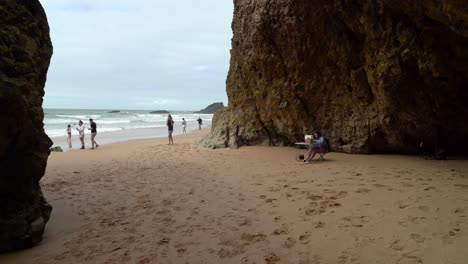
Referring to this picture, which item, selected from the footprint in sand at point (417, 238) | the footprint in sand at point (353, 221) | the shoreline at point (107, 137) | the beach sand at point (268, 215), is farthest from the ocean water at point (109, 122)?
the footprint in sand at point (417, 238)

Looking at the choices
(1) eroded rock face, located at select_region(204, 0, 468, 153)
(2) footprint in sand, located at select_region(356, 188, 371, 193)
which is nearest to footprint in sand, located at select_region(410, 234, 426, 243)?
(2) footprint in sand, located at select_region(356, 188, 371, 193)

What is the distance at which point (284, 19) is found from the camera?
12289mm

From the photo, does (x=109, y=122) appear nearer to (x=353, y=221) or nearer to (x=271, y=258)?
(x=353, y=221)

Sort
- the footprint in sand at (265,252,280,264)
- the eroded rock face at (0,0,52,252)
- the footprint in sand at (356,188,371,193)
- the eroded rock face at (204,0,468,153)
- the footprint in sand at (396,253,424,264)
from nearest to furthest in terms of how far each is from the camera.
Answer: the footprint in sand at (396,253,424,264) → the footprint in sand at (265,252,280,264) → the eroded rock face at (0,0,52,252) → the footprint in sand at (356,188,371,193) → the eroded rock face at (204,0,468,153)

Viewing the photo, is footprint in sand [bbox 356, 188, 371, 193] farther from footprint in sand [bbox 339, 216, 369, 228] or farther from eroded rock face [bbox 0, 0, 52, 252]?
eroded rock face [bbox 0, 0, 52, 252]

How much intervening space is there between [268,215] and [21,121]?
4020 mm

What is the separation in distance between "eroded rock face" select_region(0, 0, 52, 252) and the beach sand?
1.46ft

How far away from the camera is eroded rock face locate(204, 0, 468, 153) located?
8.45 m

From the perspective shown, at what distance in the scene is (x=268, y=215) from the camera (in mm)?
5609

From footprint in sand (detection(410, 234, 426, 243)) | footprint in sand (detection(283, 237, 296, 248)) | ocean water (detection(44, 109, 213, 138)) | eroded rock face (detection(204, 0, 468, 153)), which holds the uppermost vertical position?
eroded rock face (detection(204, 0, 468, 153))

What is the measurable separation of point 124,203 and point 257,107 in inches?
357

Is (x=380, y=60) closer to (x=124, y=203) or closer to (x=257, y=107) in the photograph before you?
(x=257, y=107)

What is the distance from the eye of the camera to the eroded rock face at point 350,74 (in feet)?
27.7

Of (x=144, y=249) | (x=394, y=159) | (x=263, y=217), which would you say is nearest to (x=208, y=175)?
(x=263, y=217)
